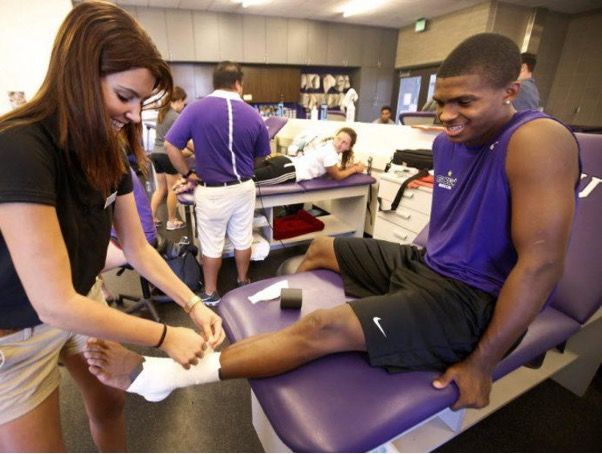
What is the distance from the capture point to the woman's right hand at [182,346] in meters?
0.74

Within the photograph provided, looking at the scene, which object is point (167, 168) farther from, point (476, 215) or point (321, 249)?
point (476, 215)

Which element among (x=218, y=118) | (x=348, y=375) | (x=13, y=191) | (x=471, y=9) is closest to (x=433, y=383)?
(x=348, y=375)

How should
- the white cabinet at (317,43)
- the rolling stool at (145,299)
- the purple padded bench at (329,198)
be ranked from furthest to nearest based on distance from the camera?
1. the white cabinet at (317,43)
2. the purple padded bench at (329,198)
3. the rolling stool at (145,299)

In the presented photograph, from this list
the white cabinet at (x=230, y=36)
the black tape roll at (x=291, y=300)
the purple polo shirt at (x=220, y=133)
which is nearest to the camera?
the black tape roll at (x=291, y=300)

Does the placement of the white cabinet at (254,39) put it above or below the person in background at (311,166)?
above

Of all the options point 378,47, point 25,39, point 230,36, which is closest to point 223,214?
point 25,39

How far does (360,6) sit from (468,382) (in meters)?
6.27

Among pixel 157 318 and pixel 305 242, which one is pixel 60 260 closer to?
pixel 157 318

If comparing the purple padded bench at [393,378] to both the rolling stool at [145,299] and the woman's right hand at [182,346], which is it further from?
the rolling stool at [145,299]

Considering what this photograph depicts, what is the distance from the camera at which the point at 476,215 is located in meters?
1.00

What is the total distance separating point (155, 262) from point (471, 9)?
638 cm

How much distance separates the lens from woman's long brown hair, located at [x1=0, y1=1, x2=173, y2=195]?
558mm

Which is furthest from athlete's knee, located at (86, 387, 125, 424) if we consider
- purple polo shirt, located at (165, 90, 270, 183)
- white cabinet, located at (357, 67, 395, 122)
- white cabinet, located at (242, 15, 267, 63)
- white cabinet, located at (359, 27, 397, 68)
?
white cabinet, located at (359, 27, 397, 68)

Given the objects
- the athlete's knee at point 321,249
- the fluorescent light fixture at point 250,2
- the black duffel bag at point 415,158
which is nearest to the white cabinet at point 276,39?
the fluorescent light fixture at point 250,2
